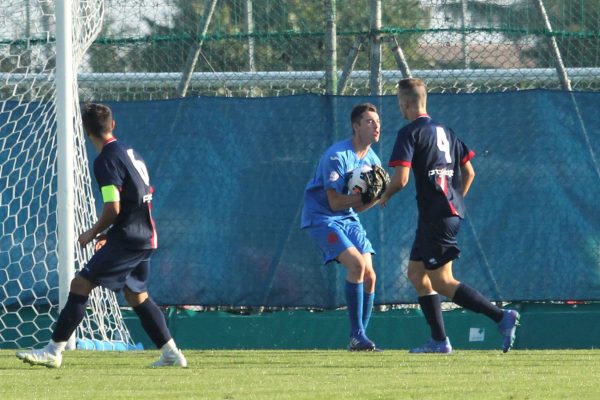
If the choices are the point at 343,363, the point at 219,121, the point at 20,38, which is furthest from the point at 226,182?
the point at 343,363

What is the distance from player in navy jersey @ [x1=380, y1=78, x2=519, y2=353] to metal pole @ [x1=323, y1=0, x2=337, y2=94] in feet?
6.42

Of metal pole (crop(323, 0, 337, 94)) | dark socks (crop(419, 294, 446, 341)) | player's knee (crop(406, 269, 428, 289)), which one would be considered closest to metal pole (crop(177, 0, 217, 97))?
metal pole (crop(323, 0, 337, 94))

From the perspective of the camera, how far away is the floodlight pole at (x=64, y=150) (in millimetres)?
10328

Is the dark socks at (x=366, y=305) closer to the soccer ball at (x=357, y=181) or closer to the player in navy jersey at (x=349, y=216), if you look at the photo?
the player in navy jersey at (x=349, y=216)

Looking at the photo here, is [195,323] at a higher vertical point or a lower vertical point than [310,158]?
lower

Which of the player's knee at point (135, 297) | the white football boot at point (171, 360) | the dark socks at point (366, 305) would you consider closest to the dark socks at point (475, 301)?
the dark socks at point (366, 305)

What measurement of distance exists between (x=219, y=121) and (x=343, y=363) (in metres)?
3.46

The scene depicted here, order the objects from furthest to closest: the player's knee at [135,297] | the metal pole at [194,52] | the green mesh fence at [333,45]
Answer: the metal pole at [194,52]
the green mesh fence at [333,45]
the player's knee at [135,297]

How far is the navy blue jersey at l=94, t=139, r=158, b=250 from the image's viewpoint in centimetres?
817

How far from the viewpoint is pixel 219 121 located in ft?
37.7

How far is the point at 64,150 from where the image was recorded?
10.3 meters

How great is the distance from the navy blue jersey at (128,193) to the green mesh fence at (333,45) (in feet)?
10.8

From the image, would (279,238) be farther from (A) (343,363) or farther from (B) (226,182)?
(A) (343,363)

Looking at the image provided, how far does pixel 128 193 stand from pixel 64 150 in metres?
2.23
